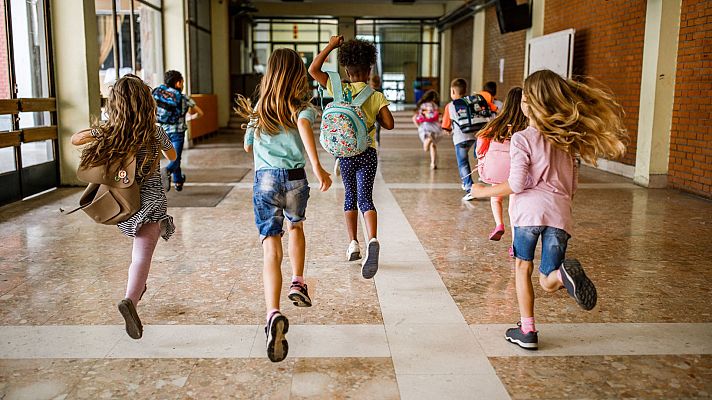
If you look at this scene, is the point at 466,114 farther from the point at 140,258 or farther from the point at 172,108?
the point at 140,258

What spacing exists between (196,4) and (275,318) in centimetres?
1432

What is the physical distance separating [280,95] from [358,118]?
0.92m

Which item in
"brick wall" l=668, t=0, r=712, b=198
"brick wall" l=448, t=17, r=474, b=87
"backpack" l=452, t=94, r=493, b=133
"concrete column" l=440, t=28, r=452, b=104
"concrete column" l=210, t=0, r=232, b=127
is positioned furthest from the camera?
"concrete column" l=440, t=28, r=452, b=104

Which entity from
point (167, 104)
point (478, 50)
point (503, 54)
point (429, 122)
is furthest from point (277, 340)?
point (478, 50)

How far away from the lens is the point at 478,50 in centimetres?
1889

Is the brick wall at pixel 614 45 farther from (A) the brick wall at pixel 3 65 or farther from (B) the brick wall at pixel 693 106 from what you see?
(A) the brick wall at pixel 3 65

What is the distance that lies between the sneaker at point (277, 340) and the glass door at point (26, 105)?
5.29 meters

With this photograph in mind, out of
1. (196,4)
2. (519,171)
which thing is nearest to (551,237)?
(519,171)

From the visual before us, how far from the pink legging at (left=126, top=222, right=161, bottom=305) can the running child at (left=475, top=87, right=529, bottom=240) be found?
220cm

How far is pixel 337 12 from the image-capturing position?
2409 centimetres

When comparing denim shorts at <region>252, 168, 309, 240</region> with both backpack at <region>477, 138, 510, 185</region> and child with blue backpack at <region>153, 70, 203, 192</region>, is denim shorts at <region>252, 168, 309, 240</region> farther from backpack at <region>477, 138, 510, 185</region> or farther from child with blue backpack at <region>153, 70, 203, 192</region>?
child with blue backpack at <region>153, 70, 203, 192</region>

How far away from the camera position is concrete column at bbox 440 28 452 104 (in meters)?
24.4

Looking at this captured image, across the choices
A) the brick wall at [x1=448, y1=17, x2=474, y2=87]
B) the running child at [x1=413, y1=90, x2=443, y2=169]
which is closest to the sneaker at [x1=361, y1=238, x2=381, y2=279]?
the running child at [x1=413, y1=90, x2=443, y2=169]

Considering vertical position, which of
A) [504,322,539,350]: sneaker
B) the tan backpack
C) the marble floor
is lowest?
the marble floor
